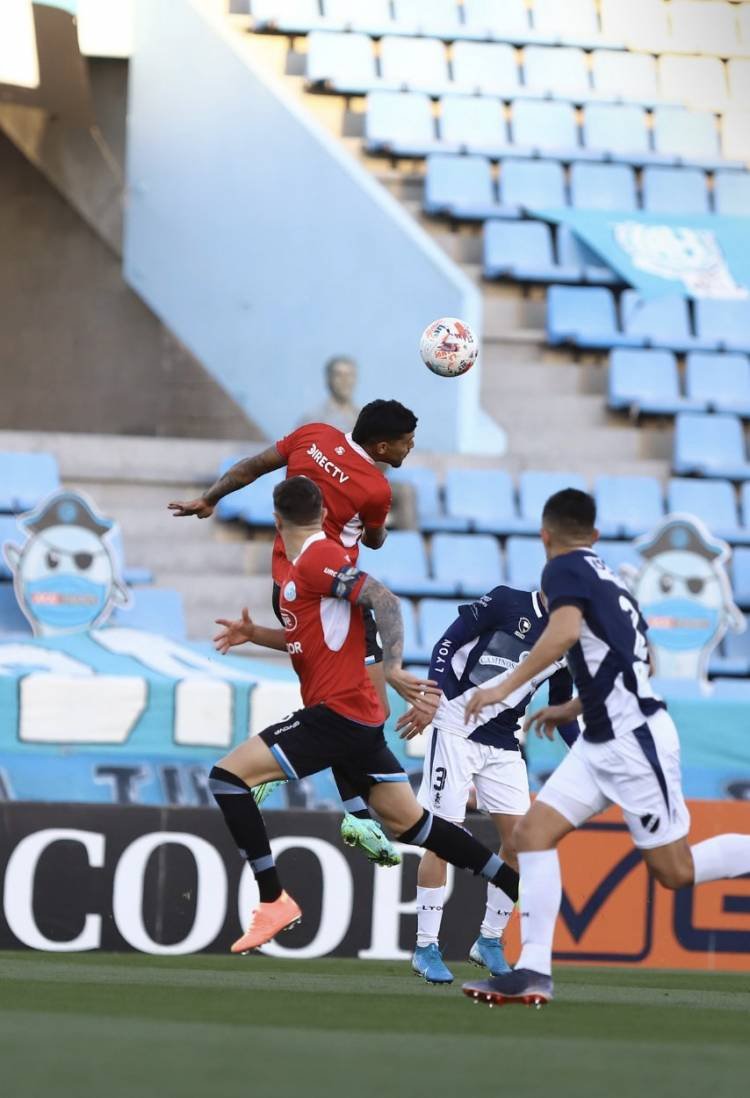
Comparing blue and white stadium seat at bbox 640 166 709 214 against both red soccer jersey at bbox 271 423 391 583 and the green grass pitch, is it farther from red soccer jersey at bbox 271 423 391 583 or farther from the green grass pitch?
the green grass pitch

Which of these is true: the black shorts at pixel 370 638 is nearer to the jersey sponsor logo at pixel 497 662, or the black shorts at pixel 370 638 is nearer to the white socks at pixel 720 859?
the jersey sponsor logo at pixel 497 662

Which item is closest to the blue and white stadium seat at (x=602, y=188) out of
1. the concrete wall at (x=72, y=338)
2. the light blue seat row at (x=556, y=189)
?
the light blue seat row at (x=556, y=189)

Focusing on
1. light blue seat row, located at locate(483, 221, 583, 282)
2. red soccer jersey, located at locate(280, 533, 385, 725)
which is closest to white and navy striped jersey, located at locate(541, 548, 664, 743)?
red soccer jersey, located at locate(280, 533, 385, 725)

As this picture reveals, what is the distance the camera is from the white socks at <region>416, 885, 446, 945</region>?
737 cm

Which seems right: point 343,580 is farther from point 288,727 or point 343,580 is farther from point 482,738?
point 482,738

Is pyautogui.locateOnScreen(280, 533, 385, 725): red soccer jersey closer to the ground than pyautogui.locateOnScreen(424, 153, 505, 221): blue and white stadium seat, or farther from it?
closer to the ground

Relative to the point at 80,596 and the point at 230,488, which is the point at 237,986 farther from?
the point at 80,596

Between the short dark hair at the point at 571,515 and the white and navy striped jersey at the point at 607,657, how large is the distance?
0.07 meters

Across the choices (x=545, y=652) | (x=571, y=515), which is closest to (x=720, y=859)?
(x=545, y=652)

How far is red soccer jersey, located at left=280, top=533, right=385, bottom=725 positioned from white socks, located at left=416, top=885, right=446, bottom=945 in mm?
941

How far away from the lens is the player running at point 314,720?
677 cm

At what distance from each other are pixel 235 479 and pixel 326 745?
1.30 meters

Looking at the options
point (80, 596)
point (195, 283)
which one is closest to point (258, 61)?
point (195, 283)

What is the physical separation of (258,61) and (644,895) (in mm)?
9837
